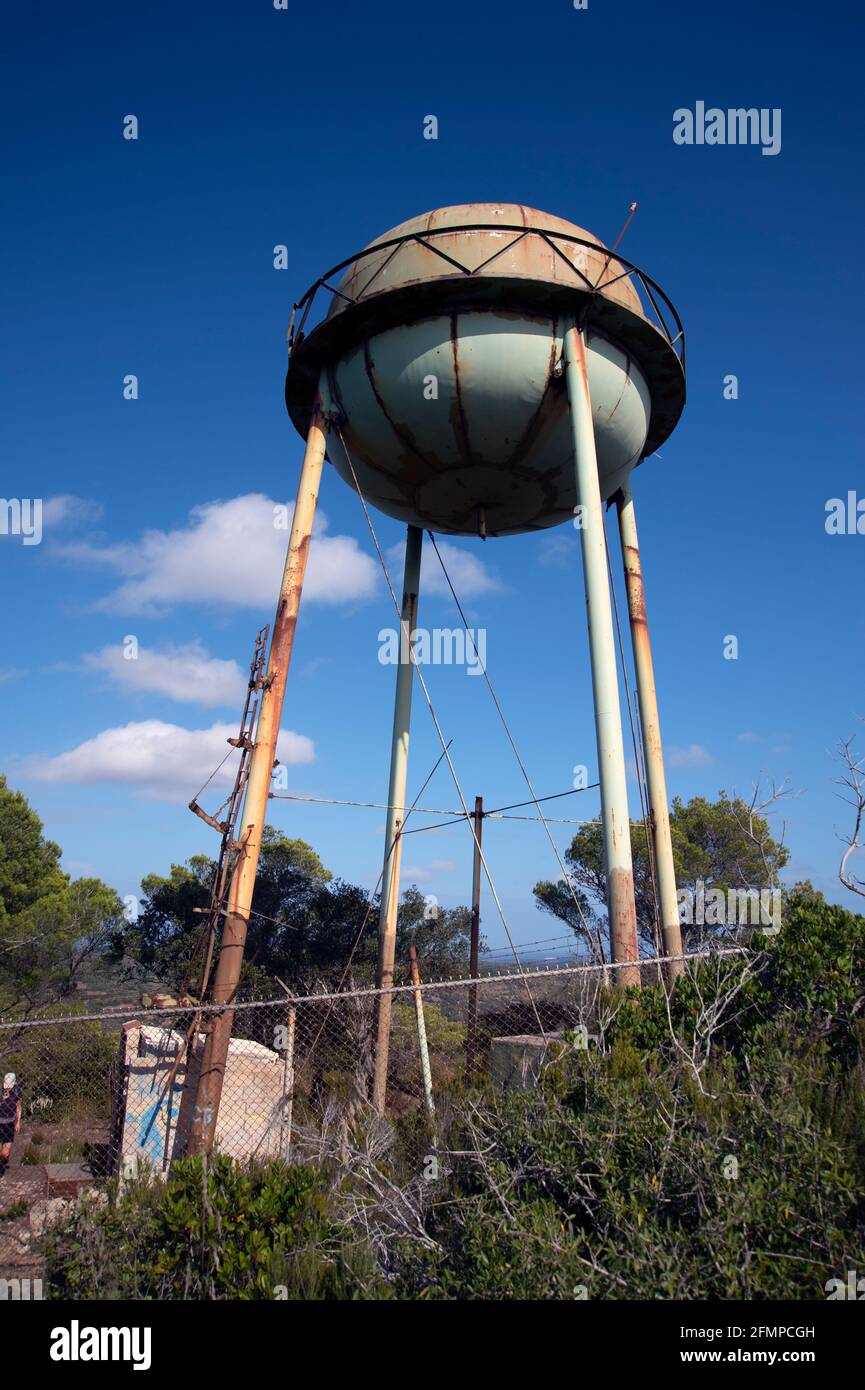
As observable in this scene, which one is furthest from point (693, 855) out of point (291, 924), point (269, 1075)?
point (269, 1075)

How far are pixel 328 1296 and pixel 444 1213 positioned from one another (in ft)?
2.47

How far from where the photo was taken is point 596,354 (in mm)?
8828

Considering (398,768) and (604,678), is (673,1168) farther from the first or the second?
(398,768)

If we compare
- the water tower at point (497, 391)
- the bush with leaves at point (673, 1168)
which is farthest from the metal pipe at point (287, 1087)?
the bush with leaves at point (673, 1168)

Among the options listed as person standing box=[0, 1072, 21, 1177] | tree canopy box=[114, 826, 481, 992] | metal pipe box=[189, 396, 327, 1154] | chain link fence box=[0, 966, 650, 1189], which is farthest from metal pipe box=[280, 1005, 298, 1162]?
tree canopy box=[114, 826, 481, 992]

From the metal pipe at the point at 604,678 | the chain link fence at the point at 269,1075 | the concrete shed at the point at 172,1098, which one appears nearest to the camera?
the chain link fence at the point at 269,1075

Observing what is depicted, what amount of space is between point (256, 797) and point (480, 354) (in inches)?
193

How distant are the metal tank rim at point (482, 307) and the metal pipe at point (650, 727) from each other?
1.88 metres

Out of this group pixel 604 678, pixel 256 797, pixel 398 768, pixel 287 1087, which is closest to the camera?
pixel 256 797

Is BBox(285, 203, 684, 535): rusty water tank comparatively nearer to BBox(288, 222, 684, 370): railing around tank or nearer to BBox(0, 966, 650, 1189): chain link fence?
BBox(288, 222, 684, 370): railing around tank

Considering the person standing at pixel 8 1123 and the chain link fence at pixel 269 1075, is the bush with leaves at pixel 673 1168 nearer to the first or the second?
the chain link fence at pixel 269 1075

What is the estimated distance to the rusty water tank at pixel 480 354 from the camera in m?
8.42

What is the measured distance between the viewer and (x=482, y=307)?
333 inches
